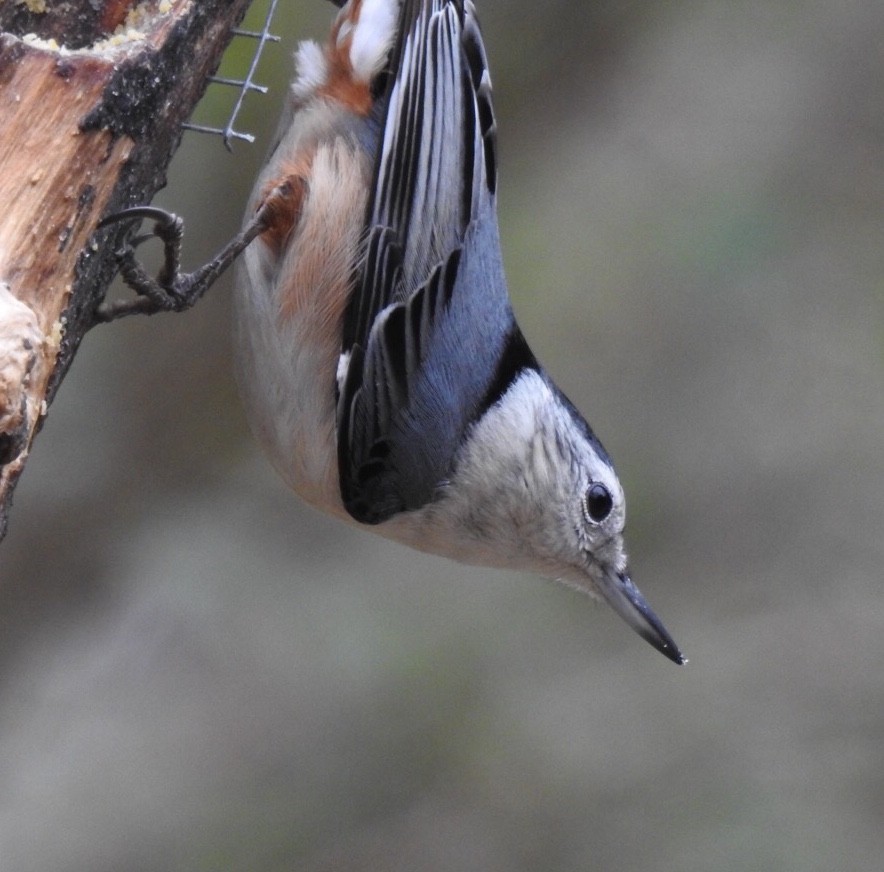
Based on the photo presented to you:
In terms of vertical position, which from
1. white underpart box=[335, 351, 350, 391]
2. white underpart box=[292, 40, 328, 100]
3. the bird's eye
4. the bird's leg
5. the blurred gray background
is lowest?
the blurred gray background

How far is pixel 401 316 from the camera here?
2.20 meters

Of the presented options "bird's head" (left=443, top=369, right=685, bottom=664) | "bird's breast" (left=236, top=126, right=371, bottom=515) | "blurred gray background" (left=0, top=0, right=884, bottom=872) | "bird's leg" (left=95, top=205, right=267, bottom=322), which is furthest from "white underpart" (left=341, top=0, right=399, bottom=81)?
"blurred gray background" (left=0, top=0, right=884, bottom=872)

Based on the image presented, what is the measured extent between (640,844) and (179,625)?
1.56 m

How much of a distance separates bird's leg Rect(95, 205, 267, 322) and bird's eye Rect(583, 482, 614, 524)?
0.85 m

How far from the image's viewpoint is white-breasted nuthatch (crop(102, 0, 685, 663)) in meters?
2.21

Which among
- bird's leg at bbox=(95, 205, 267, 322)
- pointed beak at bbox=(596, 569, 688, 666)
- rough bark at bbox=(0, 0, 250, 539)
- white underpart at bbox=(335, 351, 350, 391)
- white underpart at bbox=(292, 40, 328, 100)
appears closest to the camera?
rough bark at bbox=(0, 0, 250, 539)

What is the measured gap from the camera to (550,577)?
2557mm

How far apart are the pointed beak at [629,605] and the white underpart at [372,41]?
1148mm

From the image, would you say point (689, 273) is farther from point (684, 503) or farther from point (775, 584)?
point (775, 584)

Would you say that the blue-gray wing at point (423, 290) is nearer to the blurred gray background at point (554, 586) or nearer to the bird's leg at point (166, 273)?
the bird's leg at point (166, 273)

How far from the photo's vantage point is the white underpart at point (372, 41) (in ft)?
7.48

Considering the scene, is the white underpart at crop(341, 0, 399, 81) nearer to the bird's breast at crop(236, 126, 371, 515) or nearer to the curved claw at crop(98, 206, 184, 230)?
the bird's breast at crop(236, 126, 371, 515)

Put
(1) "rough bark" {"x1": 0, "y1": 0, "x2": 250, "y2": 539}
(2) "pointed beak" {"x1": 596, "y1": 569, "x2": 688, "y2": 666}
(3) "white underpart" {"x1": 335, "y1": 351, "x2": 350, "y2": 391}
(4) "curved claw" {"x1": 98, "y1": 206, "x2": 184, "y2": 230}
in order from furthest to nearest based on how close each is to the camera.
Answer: (2) "pointed beak" {"x1": 596, "y1": 569, "x2": 688, "y2": 666} < (3) "white underpart" {"x1": 335, "y1": 351, "x2": 350, "y2": 391} < (4) "curved claw" {"x1": 98, "y1": 206, "x2": 184, "y2": 230} < (1) "rough bark" {"x1": 0, "y1": 0, "x2": 250, "y2": 539}

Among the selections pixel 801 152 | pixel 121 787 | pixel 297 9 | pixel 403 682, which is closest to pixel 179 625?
pixel 121 787
